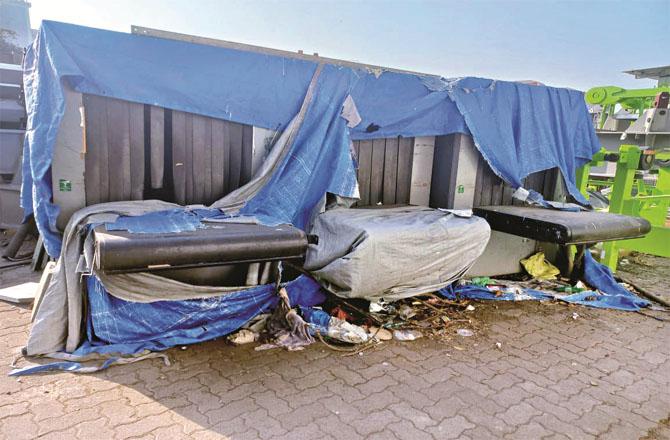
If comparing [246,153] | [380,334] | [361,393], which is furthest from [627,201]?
[246,153]

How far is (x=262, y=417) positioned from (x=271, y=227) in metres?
1.22

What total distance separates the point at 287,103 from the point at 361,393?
7.62 ft

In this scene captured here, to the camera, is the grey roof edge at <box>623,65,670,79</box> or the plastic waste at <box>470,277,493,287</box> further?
the grey roof edge at <box>623,65,670,79</box>

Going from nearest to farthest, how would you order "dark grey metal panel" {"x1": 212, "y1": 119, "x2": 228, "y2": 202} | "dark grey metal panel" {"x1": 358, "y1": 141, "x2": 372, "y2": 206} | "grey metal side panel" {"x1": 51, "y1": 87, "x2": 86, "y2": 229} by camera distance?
"grey metal side panel" {"x1": 51, "y1": 87, "x2": 86, "y2": 229} < "dark grey metal panel" {"x1": 212, "y1": 119, "x2": 228, "y2": 202} < "dark grey metal panel" {"x1": 358, "y1": 141, "x2": 372, "y2": 206}

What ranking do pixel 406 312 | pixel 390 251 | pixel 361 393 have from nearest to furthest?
pixel 361 393 < pixel 390 251 < pixel 406 312

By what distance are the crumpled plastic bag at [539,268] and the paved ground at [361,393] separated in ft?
5.35

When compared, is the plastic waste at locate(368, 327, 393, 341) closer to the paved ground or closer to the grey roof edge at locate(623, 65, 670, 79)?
the paved ground

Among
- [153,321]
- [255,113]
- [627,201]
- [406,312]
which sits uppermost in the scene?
[255,113]

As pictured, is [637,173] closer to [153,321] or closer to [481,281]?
[481,281]

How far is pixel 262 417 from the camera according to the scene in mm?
2467

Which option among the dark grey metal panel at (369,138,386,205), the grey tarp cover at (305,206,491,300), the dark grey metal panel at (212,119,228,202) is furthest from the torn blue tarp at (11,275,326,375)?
the dark grey metal panel at (369,138,386,205)

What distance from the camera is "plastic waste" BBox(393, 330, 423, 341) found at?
3.52 m

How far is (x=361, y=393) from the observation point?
2.76 m

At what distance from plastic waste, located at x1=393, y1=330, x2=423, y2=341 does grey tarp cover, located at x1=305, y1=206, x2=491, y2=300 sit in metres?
0.28
